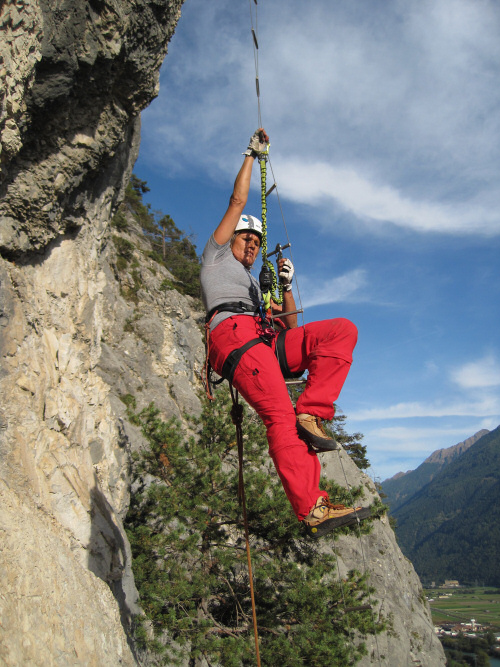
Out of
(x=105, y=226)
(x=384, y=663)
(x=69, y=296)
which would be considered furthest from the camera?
(x=384, y=663)

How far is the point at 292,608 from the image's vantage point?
341 inches

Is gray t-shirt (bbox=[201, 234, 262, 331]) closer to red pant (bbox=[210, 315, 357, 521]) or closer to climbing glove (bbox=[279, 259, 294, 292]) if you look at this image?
red pant (bbox=[210, 315, 357, 521])

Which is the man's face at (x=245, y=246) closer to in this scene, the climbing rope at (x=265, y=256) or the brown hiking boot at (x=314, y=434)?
the climbing rope at (x=265, y=256)

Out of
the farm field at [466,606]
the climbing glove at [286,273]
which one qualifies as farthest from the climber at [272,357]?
the farm field at [466,606]

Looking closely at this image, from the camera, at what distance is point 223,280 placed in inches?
154

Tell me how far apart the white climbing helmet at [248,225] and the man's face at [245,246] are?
0.13 feet

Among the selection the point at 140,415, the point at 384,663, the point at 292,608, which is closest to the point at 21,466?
the point at 140,415

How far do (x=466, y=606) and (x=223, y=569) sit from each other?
12628 cm

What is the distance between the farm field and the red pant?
91849 mm

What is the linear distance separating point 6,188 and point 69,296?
228 cm

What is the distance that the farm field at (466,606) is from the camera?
9219cm

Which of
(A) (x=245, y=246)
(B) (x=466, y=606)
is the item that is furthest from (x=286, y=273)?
(B) (x=466, y=606)

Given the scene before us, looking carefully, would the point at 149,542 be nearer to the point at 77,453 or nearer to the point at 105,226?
the point at 77,453

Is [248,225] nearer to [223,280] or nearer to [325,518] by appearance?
[223,280]
